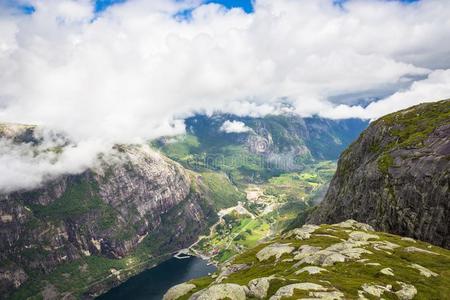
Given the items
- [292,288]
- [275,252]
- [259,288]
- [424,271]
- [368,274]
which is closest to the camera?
[292,288]

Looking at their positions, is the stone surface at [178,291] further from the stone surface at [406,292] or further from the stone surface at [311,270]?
the stone surface at [406,292]

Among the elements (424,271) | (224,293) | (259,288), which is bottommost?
(424,271)

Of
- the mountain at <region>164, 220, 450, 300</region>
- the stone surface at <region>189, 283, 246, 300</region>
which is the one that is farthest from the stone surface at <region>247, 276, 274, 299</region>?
the stone surface at <region>189, 283, 246, 300</region>

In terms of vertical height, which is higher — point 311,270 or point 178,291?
point 311,270

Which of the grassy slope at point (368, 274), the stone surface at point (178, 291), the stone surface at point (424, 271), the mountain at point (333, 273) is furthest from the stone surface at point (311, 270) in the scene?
the stone surface at point (178, 291)

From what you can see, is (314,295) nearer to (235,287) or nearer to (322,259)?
(235,287)

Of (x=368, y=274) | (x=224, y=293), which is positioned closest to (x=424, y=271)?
(x=368, y=274)

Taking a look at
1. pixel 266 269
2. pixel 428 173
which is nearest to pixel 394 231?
pixel 428 173

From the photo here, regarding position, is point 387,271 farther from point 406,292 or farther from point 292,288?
point 292,288
